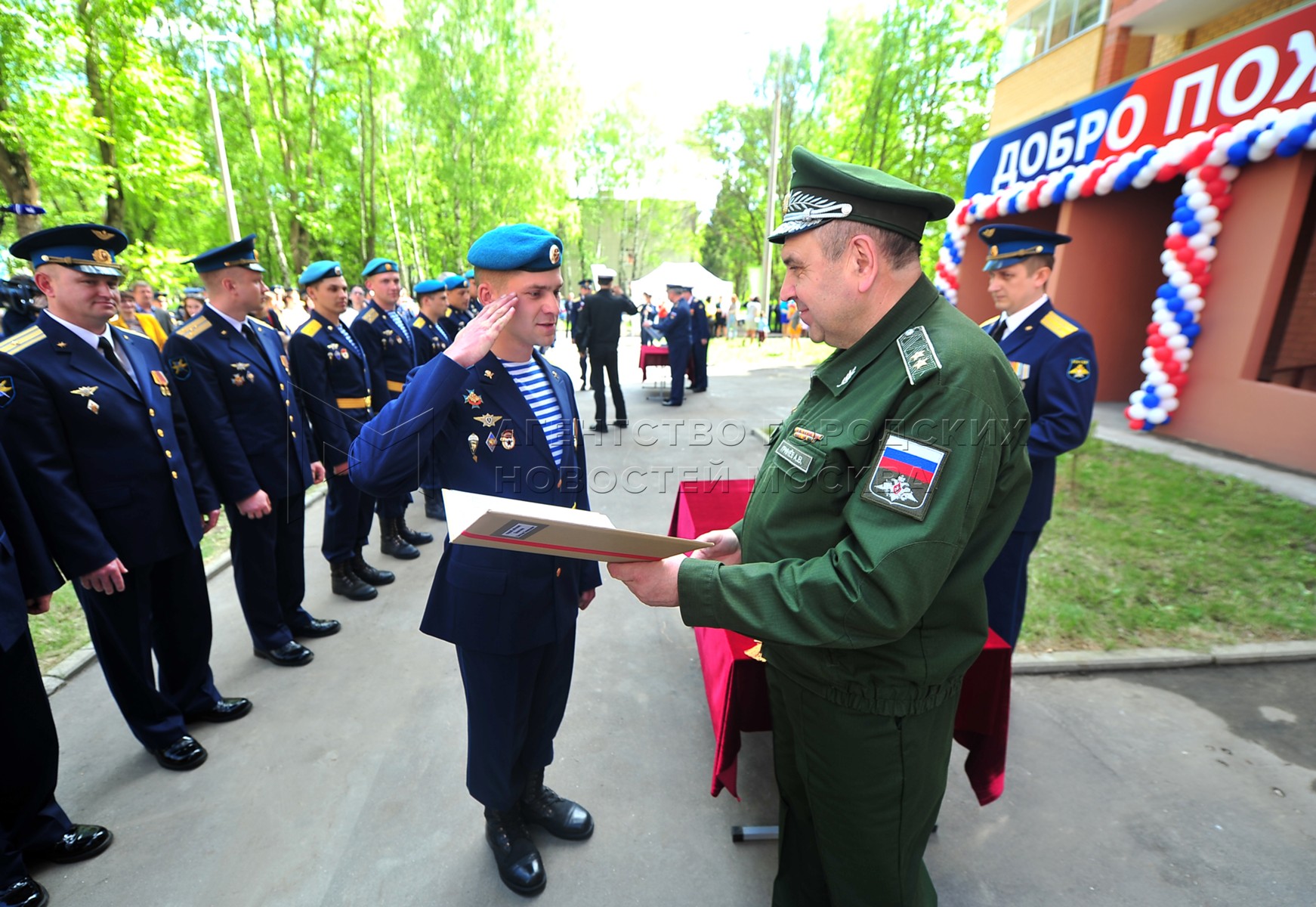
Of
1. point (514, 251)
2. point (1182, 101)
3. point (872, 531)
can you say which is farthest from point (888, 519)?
point (1182, 101)

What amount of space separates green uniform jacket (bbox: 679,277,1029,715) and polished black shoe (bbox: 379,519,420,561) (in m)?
4.36

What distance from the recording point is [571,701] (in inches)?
133

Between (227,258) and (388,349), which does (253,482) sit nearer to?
(227,258)

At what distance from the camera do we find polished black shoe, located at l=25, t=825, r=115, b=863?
238 cm

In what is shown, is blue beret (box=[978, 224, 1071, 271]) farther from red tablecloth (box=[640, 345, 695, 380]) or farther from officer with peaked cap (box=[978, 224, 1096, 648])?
red tablecloth (box=[640, 345, 695, 380])

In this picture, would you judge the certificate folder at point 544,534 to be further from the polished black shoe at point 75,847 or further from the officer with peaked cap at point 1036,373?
the polished black shoe at point 75,847

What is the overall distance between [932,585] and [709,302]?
87.5 ft

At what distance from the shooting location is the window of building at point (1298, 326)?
7.54 metres

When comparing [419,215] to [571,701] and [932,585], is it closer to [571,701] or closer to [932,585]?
[571,701]

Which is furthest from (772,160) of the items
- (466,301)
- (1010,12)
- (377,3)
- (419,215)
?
(419,215)

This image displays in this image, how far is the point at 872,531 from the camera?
4.12 ft

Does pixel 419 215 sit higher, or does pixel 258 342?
pixel 419 215

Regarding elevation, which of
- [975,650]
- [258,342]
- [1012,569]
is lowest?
[1012,569]

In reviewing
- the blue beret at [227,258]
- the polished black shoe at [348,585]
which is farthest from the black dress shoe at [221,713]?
the blue beret at [227,258]
